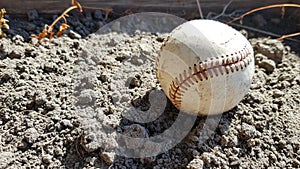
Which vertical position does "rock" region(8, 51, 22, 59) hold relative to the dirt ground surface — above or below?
above

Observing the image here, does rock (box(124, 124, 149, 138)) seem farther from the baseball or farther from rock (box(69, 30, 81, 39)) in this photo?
rock (box(69, 30, 81, 39))

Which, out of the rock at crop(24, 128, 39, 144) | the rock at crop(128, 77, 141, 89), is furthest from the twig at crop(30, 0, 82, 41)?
the rock at crop(24, 128, 39, 144)

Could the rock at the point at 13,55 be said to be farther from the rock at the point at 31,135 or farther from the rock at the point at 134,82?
the rock at the point at 134,82

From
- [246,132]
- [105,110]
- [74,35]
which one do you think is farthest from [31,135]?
[246,132]

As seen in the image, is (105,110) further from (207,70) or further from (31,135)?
(207,70)

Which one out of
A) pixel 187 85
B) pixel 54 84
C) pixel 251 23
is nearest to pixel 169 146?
pixel 187 85

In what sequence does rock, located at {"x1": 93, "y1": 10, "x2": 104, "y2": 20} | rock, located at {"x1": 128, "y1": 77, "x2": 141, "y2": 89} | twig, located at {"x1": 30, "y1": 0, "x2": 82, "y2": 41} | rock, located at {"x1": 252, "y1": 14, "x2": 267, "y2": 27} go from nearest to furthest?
rock, located at {"x1": 128, "y1": 77, "x2": 141, "y2": 89}, twig, located at {"x1": 30, "y1": 0, "x2": 82, "y2": 41}, rock, located at {"x1": 93, "y1": 10, "x2": 104, "y2": 20}, rock, located at {"x1": 252, "y1": 14, "x2": 267, "y2": 27}
